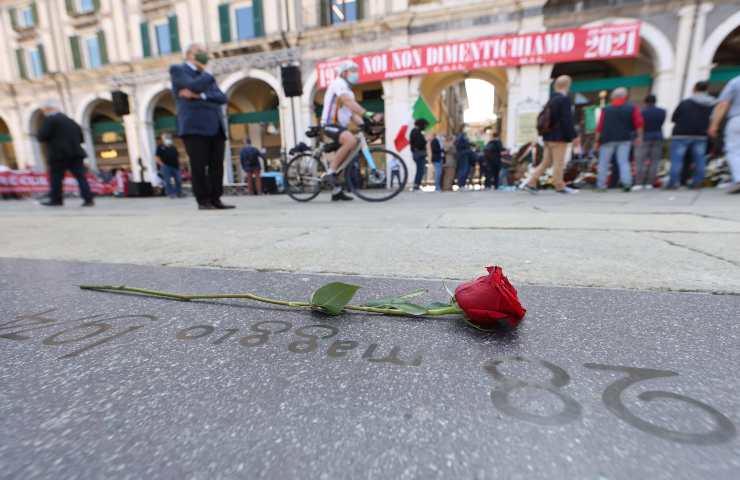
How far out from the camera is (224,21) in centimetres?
1352

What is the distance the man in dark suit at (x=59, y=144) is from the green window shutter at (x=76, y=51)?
1404 cm

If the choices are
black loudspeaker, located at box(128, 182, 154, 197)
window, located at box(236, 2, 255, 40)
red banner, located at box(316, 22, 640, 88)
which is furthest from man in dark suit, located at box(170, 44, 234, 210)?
window, located at box(236, 2, 255, 40)

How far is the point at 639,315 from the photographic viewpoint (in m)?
0.85

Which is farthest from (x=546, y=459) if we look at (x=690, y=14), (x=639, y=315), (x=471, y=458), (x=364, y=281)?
(x=690, y=14)

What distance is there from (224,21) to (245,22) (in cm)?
77

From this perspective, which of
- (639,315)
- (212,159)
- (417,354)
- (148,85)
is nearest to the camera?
(417,354)

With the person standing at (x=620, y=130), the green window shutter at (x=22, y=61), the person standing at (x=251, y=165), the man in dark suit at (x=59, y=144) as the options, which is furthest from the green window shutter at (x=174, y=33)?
the person standing at (x=620, y=130)

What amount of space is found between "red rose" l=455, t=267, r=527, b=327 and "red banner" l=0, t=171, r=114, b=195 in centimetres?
1240

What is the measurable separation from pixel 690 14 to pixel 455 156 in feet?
25.1

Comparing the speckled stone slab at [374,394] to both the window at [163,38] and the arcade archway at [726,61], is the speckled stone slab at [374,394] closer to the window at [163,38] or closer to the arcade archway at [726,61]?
the arcade archway at [726,61]

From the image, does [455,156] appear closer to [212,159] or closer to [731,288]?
[212,159]

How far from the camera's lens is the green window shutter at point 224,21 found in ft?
44.1

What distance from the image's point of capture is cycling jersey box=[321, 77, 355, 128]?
4078 millimetres

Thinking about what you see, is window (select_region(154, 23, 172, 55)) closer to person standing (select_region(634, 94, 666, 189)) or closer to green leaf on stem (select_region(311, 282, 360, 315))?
person standing (select_region(634, 94, 666, 189))
